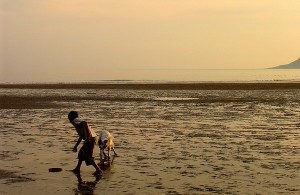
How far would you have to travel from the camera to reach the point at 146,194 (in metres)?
9.61

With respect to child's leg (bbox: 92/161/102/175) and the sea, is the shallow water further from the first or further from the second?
child's leg (bbox: 92/161/102/175)

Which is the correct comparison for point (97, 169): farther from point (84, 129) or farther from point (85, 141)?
point (84, 129)

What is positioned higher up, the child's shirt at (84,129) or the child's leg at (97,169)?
the child's shirt at (84,129)

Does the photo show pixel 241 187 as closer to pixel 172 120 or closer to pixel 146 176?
pixel 146 176

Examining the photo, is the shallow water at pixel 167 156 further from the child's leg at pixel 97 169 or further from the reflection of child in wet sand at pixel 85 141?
the reflection of child in wet sand at pixel 85 141

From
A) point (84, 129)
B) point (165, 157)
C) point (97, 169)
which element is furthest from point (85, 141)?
point (165, 157)

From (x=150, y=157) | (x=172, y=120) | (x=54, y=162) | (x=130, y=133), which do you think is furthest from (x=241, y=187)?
(x=172, y=120)

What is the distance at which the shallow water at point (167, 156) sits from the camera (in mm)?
10289

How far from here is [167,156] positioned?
45.3 feet

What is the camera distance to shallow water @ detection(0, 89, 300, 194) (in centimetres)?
1029

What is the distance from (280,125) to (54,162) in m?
12.1

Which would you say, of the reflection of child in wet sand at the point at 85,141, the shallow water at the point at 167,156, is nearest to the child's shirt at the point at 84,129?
the reflection of child in wet sand at the point at 85,141

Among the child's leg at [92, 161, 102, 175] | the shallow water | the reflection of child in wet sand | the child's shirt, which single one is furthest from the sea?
the child's shirt

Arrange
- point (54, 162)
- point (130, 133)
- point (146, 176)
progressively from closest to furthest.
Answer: point (146, 176) → point (54, 162) → point (130, 133)
